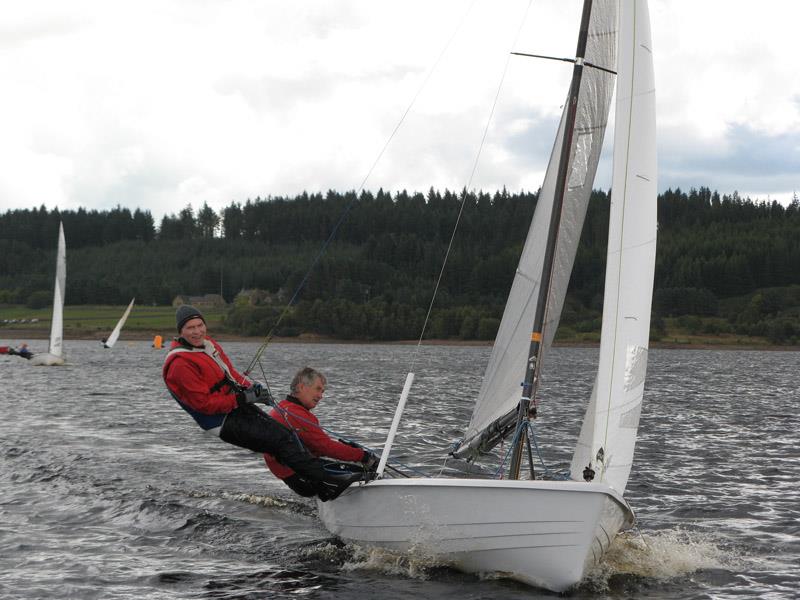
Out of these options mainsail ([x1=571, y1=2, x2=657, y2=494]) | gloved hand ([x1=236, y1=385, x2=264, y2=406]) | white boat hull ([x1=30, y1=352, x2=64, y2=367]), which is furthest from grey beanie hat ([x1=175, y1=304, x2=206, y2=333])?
white boat hull ([x1=30, y1=352, x2=64, y2=367])

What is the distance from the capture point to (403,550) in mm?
9391

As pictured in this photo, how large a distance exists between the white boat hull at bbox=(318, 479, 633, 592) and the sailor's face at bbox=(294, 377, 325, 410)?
111 cm

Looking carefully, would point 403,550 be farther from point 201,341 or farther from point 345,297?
point 345,297

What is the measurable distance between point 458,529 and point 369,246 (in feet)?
536

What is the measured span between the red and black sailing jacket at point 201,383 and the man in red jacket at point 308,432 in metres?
0.60

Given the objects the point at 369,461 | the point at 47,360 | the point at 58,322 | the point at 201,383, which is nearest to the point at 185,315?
the point at 201,383

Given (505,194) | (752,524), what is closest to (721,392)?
(752,524)

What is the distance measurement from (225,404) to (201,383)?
0.32 metres

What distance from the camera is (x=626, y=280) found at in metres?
8.92

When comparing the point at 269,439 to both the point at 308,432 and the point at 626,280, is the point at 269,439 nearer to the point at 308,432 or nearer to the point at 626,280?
the point at 308,432

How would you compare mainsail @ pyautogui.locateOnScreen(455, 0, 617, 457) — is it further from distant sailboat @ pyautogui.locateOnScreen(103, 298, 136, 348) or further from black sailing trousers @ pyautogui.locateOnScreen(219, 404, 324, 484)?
distant sailboat @ pyautogui.locateOnScreen(103, 298, 136, 348)

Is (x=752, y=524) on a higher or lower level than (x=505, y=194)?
lower

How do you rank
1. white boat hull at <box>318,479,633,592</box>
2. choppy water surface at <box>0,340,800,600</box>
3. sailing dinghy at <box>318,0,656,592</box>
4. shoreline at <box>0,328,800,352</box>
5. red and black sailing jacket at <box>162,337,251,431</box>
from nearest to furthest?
white boat hull at <box>318,479,633,592</box> < sailing dinghy at <box>318,0,656,592</box> < choppy water surface at <box>0,340,800,600</box> < red and black sailing jacket at <box>162,337,251,431</box> < shoreline at <box>0,328,800,352</box>

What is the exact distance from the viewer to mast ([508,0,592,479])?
31.7 feet
